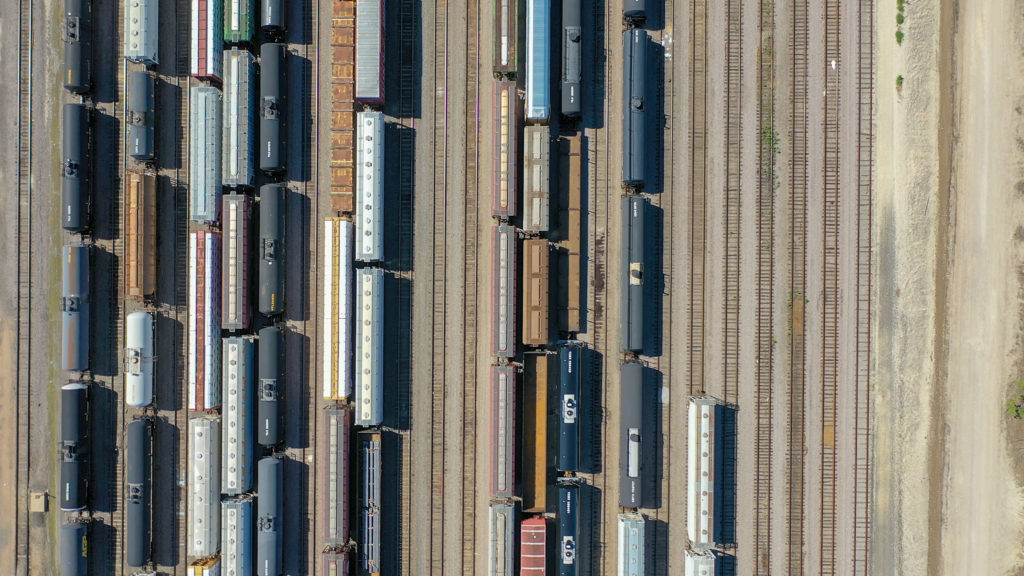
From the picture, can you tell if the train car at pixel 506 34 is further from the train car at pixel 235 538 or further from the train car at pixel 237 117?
the train car at pixel 235 538

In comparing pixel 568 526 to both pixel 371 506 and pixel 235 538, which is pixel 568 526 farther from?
pixel 235 538

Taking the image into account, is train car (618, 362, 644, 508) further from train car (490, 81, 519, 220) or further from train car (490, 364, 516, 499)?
train car (490, 81, 519, 220)

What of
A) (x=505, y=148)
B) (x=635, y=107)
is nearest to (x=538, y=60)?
(x=505, y=148)

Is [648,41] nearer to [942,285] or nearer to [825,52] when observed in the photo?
[825,52]

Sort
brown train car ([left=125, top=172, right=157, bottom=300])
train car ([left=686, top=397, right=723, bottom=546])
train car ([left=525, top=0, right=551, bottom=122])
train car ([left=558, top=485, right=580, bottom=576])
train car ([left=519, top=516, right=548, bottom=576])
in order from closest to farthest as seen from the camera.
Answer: train car ([left=686, top=397, right=723, bottom=546]) < train car ([left=525, top=0, right=551, bottom=122]) < brown train car ([left=125, top=172, right=157, bottom=300]) < train car ([left=519, top=516, right=548, bottom=576]) < train car ([left=558, top=485, right=580, bottom=576])

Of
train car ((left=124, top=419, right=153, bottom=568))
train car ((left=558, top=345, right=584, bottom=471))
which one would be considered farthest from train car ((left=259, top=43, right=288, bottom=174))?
train car ((left=558, top=345, right=584, bottom=471))

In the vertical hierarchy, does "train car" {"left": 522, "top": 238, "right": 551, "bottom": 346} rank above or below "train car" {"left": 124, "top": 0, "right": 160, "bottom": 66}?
below
